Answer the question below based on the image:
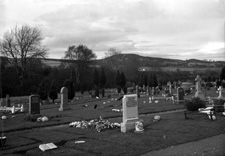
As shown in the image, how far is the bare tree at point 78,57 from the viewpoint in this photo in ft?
201

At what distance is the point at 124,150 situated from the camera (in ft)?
28.0

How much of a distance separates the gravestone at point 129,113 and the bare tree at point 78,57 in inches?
1935

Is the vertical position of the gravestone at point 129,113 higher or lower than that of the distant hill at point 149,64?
lower

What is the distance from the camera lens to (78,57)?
61938 millimetres

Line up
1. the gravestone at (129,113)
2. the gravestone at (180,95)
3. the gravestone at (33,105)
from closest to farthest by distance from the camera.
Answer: the gravestone at (129,113), the gravestone at (33,105), the gravestone at (180,95)

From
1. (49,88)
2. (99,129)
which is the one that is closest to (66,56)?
(49,88)

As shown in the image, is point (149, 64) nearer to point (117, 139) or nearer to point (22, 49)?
point (22, 49)

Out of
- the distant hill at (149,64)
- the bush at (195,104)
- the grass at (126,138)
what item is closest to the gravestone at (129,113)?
the grass at (126,138)

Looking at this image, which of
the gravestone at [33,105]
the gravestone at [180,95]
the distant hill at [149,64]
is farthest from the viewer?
the distant hill at [149,64]

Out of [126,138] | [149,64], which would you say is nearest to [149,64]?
[149,64]

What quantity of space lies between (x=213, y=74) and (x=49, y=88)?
175 ft

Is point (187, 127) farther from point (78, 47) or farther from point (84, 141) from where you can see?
point (78, 47)

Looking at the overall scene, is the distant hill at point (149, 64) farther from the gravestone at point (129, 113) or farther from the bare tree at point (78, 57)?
the gravestone at point (129, 113)

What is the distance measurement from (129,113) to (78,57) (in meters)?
50.7
